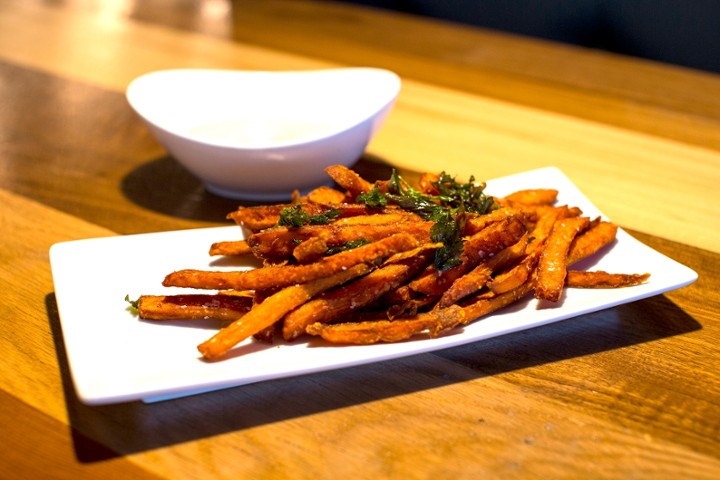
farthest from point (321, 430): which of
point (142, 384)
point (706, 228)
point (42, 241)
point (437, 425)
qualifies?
point (706, 228)

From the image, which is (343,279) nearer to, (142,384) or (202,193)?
(142,384)

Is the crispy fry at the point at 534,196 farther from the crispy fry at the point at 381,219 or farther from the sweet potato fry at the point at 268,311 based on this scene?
the sweet potato fry at the point at 268,311

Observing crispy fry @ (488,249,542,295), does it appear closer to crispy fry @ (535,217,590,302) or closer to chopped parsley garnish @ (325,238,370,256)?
crispy fry @ (535,217,590,302)

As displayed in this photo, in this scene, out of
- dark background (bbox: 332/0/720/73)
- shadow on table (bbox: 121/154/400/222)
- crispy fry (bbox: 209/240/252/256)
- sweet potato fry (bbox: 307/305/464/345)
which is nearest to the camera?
sweet potato fry (bbox: 307/305/464/345)

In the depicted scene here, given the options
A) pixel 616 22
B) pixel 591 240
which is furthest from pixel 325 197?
pixel 616 22

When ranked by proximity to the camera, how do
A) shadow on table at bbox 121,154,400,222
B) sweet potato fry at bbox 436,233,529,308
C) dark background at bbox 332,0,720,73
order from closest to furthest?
sweet potato fry at bbox 436,233,529,308 < shadow on table at bbox 121,154,400,222 < dark background at bbox 332,0,720,73

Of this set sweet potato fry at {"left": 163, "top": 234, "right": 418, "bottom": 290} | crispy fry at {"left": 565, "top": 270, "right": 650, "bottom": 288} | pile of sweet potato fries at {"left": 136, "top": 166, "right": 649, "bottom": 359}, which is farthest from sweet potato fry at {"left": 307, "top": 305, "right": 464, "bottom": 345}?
crispy fry at {"left": 565, "top": 270, "right": 650, "bottom": 288}
